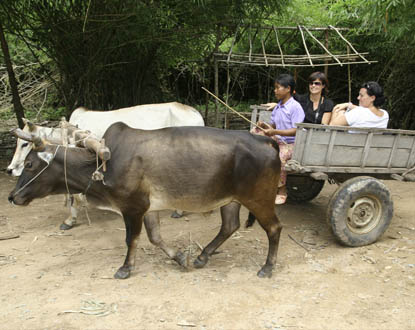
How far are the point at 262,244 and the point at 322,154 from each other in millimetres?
1181

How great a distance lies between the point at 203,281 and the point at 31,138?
6.22ft

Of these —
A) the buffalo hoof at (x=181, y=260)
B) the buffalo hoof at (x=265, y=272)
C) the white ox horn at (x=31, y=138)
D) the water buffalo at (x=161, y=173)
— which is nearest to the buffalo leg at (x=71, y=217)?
the water buffalo at (x=161, y=173)

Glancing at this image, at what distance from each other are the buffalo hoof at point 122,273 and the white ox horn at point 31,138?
49.3 inches

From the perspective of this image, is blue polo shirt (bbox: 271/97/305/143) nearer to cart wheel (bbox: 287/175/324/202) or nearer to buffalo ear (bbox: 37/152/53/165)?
cart wheel (bbox: 287/175/324/202)

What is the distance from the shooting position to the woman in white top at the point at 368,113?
4070 millimetres

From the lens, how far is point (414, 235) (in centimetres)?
445

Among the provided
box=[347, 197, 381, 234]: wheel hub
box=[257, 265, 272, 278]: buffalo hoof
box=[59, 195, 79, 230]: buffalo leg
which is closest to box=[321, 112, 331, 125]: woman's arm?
box=[347, 197, 381, 234]: wheel hub

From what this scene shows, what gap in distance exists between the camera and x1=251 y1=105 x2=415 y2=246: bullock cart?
3824 millimetres

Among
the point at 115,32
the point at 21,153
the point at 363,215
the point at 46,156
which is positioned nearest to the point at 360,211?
→ the point at 363,215

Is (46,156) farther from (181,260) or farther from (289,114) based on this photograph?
(289,114)

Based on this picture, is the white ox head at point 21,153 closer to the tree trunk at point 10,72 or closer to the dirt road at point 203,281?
the dirt road at point 203,281

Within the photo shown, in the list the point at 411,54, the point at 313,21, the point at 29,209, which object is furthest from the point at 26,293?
the point at 411,54

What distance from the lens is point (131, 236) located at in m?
3.47

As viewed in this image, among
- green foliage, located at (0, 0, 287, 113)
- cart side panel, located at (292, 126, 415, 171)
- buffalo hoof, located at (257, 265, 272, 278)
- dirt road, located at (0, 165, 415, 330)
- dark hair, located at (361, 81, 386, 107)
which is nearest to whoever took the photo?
dirt road, located at (0, 165, 415, 330)
